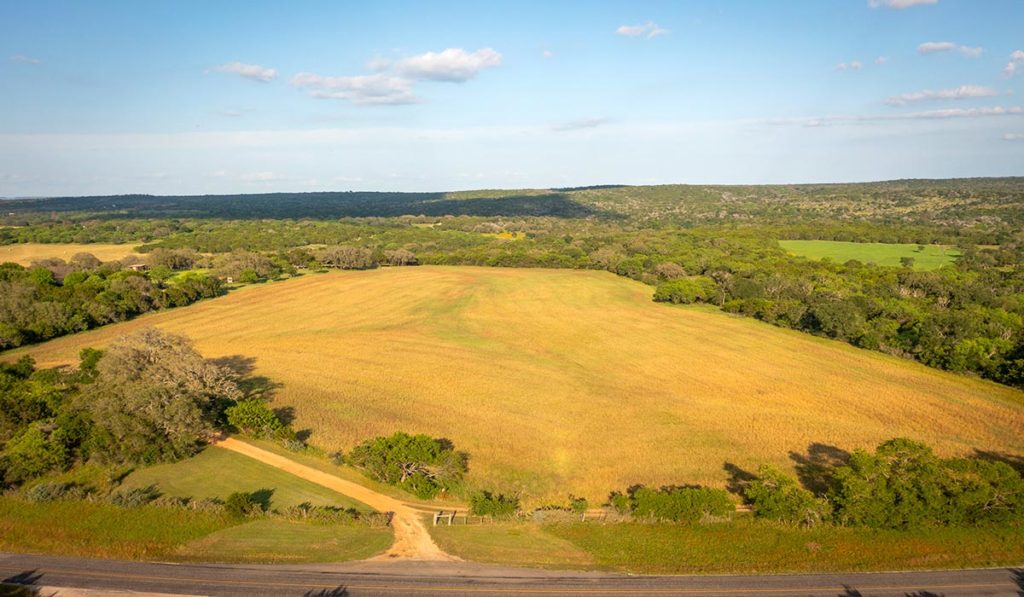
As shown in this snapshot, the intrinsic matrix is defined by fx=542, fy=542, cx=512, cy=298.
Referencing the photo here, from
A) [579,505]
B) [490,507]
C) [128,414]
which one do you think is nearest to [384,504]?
[490,507]

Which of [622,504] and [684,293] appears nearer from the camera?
[622,504]

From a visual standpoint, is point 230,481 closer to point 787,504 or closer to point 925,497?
point 787,504

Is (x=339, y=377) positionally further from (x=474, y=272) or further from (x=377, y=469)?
(x=474, y=272)

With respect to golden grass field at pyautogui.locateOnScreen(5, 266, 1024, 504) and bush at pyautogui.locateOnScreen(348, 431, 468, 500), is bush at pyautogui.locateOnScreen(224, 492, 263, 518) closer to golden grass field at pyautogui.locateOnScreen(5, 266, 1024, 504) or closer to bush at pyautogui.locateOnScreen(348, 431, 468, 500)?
bush at pyautogui.locateOnScreen(348, 431, 468, 500)

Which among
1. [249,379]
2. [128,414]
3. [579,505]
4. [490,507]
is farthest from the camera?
[249,379]

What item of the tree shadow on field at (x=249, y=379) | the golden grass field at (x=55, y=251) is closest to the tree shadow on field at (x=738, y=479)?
the tree shadow on field at (x=249, y=379)

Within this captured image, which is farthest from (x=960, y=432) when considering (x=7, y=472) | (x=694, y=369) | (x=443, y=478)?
(x=7, y=472)

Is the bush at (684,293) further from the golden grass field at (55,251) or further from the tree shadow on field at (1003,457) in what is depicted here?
the golden grass field at (55,251)
